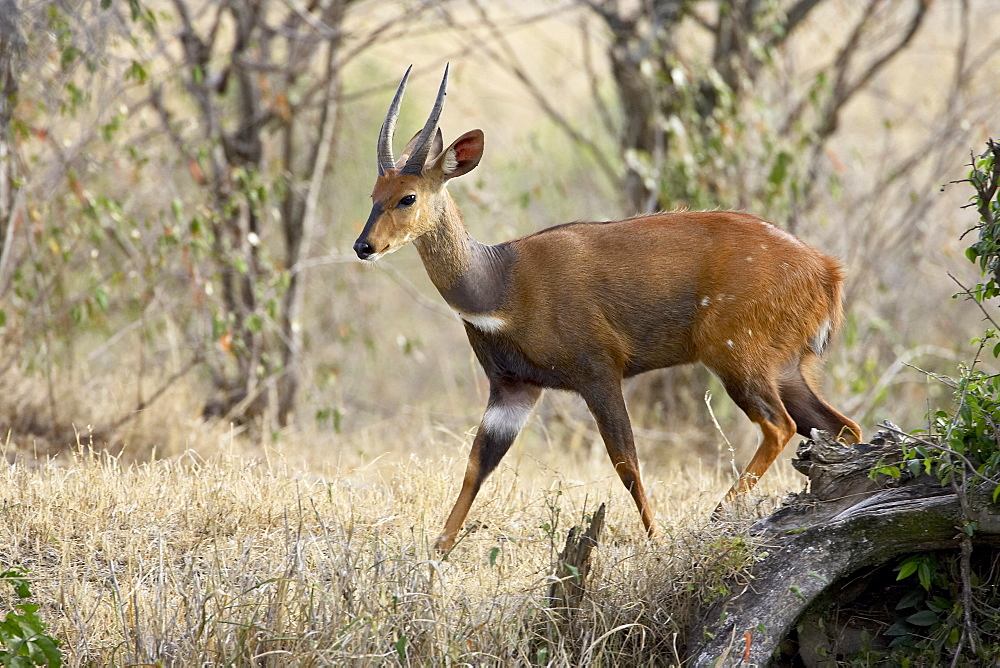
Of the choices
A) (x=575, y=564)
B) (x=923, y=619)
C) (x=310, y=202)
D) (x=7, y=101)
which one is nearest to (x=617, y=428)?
(x=575, y=564)

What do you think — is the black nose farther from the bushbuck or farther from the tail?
the tail

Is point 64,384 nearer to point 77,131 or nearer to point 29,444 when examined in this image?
point 29,444

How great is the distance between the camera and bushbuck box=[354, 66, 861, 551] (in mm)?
5359

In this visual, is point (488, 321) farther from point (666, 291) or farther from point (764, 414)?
point (764, 414)

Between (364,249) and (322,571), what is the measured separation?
1.50 metres

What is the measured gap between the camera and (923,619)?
443 cm

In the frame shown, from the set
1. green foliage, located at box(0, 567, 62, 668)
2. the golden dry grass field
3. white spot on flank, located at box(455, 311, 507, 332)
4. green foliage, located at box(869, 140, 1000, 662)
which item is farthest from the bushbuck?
green foliage, located at box(0, 567, 62, 668)

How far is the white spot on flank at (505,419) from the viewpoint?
5.57 metres

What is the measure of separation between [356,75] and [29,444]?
954cm

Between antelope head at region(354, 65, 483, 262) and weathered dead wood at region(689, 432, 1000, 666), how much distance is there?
210 cm

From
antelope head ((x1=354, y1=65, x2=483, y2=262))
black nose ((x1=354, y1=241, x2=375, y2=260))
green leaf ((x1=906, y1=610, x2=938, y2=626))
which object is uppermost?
antelope head ((x1=354, y1=65, x2=483, y2=262))

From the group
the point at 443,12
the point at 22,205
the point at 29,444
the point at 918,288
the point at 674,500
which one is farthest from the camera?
the point at 918,288

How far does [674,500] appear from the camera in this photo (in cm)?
646

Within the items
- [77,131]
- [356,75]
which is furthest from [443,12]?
[356,75]
